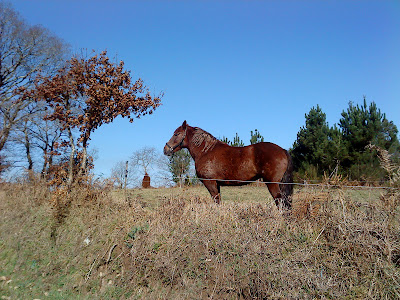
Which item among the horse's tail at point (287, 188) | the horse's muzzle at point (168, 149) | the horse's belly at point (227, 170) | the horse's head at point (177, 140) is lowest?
the horse's tail at point (287, 188)

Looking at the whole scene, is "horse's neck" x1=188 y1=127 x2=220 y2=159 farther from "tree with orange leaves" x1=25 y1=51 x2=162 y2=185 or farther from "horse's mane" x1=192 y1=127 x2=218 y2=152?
"tree with orange leaves" x1=25 y1=51 x2=162 y2=185

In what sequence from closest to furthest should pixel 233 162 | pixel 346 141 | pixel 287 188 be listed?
pixel 287 188, pixel 233 162, pixel 346 141

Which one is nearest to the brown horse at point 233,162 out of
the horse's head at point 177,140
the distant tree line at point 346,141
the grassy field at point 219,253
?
the horse's head at point 177,140

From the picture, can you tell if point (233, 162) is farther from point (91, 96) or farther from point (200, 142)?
point (91, 96)

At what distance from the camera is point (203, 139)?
29.1 ft

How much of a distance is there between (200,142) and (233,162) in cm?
106

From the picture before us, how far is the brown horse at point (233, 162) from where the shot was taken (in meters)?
7.71

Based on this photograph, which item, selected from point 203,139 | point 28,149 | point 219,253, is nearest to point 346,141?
point 203,139

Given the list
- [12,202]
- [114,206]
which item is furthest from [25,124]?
[114,206]

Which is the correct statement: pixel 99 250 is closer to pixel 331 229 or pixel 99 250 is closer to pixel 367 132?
pixel 331 229

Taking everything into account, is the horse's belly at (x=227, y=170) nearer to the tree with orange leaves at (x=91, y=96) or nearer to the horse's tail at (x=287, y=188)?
the horse's tail at (x=287, y=188)

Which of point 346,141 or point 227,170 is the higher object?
point 346,141

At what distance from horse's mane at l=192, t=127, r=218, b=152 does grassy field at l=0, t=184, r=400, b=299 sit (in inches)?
58.3

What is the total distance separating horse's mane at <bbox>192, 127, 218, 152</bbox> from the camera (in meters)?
8.80
